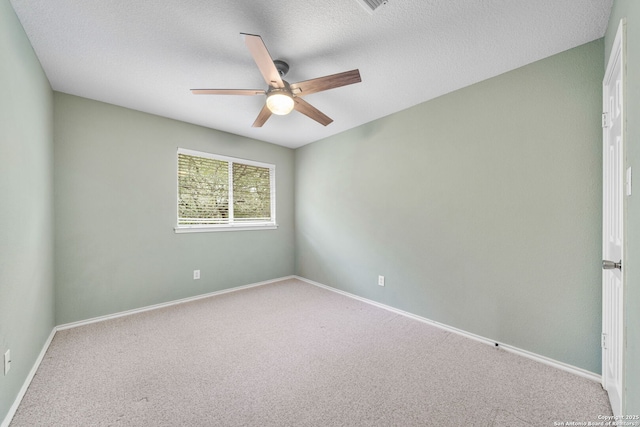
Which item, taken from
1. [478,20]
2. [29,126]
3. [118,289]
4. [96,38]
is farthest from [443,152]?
[118,289]

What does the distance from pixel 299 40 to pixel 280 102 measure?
0.44m

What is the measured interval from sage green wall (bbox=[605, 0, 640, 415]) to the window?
3778 mm

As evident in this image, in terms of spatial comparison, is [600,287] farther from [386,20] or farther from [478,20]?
[386,20]

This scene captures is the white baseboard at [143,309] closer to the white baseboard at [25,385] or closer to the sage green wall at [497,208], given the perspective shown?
the white baseboard at [25,385]

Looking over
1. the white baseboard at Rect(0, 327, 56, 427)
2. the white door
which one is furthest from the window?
the white door

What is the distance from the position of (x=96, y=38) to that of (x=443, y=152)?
3.01m

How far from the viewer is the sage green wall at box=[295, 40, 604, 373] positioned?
71.6 inches

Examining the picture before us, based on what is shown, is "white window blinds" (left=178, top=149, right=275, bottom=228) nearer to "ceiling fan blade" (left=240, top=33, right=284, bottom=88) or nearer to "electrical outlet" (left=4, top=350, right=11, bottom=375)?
"electrical outlet" (left=4, top=350, right=11, bottom=375)

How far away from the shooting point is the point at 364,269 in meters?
3.36

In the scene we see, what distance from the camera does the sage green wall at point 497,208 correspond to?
1.82 metres

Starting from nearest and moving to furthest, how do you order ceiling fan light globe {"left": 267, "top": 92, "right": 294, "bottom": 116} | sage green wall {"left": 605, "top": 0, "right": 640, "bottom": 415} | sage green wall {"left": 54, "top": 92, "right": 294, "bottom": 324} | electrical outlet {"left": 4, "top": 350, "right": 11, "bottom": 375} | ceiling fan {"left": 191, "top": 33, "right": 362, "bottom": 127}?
sage green wall {"left": 605, "top": 0, "right": 640, "bottom": 415}, electrical outlet {"left": 4, "top": 350, "right": 11, "bottom": 375}, ceiling fan {"left": 191, "top": 33, "right": 362, "bottom": 127}, ceiling fan light globe {"left": 267, "top": 92, "right": 294, "bottom": 116}, sage green wall {"left": 54, "top": 92, "right": 294, "bottom": 324}

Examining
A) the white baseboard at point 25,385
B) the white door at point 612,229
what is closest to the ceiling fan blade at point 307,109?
the white door at point 612,229

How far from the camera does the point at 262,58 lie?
1.58 metres

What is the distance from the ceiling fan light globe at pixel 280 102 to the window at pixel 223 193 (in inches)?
75.9
